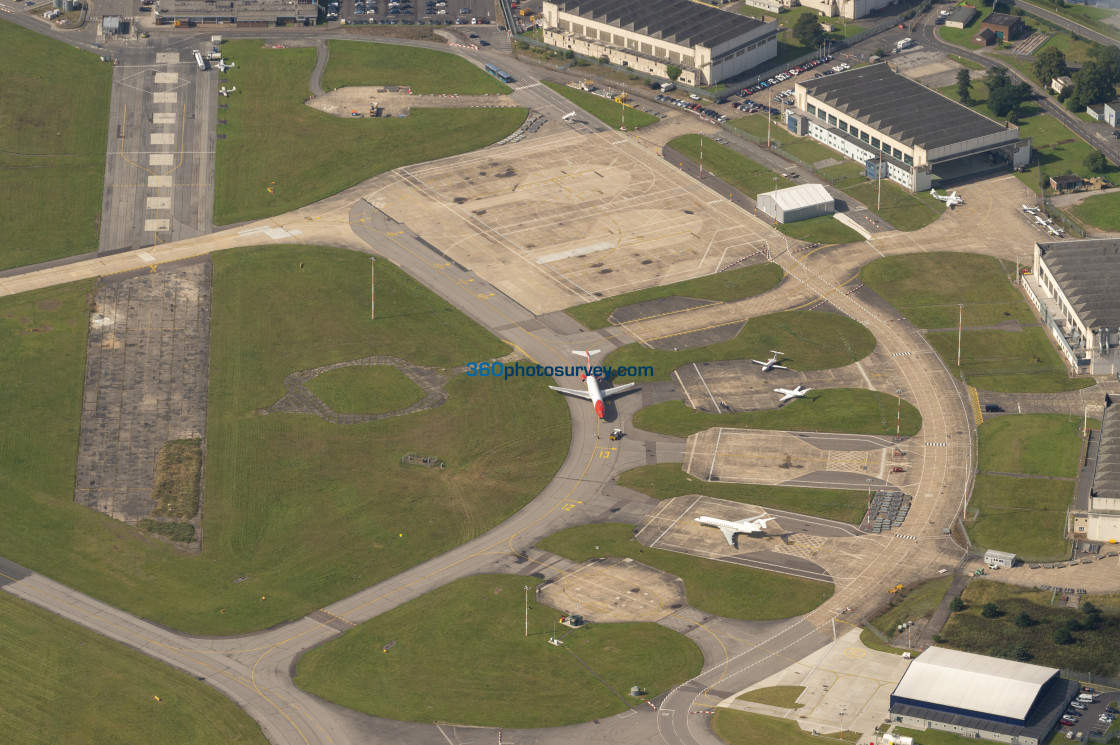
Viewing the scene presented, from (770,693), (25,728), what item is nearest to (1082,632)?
(770,693)

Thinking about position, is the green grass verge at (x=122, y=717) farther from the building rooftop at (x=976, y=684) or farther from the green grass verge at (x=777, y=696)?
the building rooftop at (x=976, y=684)

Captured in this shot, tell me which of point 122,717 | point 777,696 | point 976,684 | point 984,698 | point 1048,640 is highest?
point 976,684

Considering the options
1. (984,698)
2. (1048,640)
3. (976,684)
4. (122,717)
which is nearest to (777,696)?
(976,684)

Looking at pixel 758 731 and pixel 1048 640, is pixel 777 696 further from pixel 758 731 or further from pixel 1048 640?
pixel 1048 640

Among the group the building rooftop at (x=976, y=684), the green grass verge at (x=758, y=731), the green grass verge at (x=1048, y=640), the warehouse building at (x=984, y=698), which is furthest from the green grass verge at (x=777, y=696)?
the green grass verge at (x=1048, y=640)

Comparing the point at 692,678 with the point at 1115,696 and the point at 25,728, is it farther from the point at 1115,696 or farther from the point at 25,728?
the point at 25,728

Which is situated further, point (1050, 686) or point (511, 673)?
Answer: point (511, 673)
